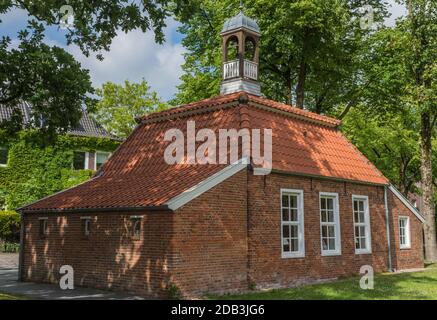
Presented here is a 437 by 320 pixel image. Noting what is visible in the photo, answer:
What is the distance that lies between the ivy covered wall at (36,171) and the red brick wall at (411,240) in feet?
66.4

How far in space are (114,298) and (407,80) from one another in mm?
18622

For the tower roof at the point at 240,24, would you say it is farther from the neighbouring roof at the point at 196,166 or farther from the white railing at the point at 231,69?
the neighbouring roof at the point at 196,166

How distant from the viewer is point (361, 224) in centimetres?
1836

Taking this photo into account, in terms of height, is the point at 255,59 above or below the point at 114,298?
above

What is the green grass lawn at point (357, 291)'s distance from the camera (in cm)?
1216

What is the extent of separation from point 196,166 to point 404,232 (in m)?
11.4

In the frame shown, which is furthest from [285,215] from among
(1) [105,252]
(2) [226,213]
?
(1) [105,252]

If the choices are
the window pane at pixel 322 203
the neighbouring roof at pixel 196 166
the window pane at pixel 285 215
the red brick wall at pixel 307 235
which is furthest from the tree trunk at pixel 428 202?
the window pane at pixel 285 215

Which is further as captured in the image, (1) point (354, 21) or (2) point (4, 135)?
(1) point (354, 21)

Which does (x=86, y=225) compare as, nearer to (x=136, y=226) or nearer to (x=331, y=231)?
(x=136, y=226)

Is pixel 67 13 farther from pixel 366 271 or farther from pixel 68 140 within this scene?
pixel 68 140
